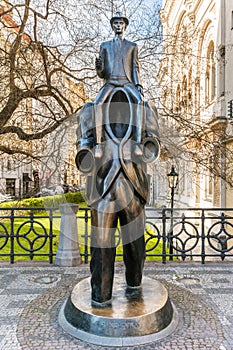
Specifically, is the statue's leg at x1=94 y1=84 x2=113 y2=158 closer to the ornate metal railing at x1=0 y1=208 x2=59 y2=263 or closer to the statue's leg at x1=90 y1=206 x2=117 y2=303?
the statue's leg at x1=90 y1=206 x2=117 y2=303

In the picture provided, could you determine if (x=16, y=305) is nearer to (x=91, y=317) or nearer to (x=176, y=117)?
(x=91, y=317)

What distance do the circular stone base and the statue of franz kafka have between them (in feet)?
0.69

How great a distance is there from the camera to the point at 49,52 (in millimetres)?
9641

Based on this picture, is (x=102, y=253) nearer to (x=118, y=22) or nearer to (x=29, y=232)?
(x=118, y=22)

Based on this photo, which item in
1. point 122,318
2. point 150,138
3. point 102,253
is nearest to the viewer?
point 122,318

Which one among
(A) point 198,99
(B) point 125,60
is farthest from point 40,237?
(A) point 198,99

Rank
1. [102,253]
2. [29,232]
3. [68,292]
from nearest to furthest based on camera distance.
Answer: [102,253]
[68,292]
[29,232]

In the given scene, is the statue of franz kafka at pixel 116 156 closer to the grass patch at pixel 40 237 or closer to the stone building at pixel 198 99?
the grass patch at pixel 40 237

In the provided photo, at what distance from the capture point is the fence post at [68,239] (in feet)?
21.7

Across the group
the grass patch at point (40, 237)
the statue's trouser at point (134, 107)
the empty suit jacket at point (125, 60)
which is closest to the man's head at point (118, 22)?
A: the empty suit jacket at point (125, 60)

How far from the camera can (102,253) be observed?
12.0 ft

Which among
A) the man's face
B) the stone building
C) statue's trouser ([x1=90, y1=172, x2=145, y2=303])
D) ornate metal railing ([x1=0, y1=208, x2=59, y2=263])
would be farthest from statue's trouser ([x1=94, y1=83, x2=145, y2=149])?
the stone building

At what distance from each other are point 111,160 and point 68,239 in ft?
11.5

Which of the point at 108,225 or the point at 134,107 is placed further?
the point at 134,107
